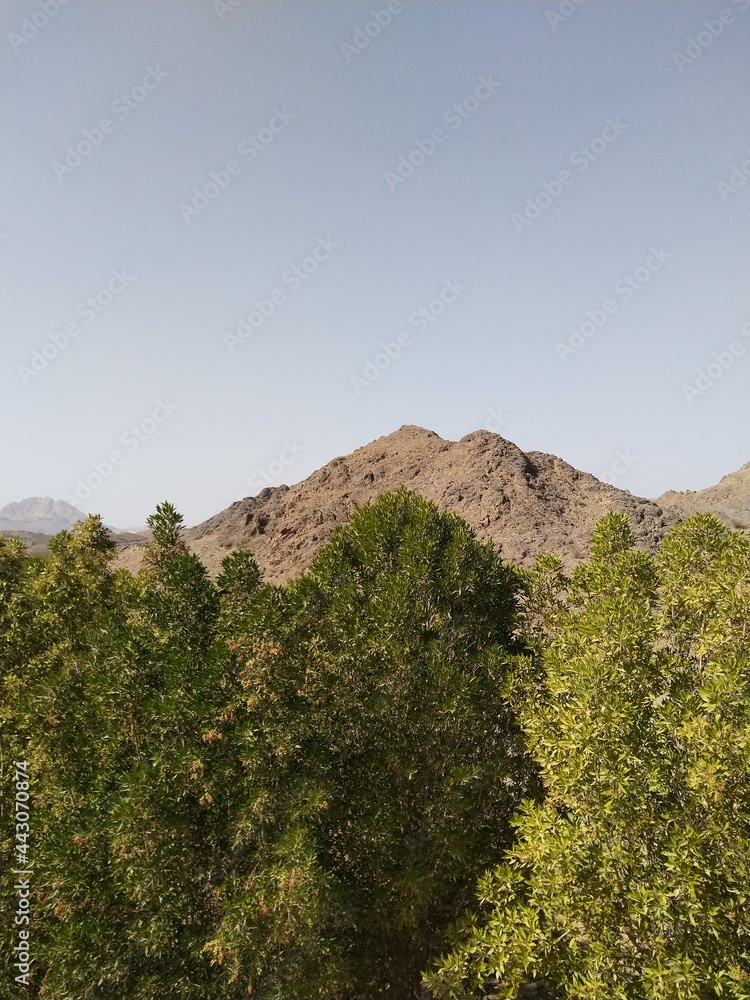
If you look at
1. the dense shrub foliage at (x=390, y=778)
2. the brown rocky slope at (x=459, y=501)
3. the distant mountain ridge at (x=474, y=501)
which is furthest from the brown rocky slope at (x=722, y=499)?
the dense shrub foliage at (x=390, y=778)

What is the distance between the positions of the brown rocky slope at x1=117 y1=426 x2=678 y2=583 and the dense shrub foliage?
1549 inches

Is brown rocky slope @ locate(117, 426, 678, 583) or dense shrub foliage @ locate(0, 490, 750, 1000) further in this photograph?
brown rocky slope @ locate(117, 426, 678, 583)

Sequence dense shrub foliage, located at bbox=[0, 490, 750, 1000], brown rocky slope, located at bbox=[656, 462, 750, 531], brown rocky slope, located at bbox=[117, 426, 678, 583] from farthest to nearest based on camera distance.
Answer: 1. brown rocky slope, located at bbox=[656, 462, 750, 531]
2. brown rocky slope, located at bbox=[117, 426, 678, 583]
3. dense shrub foliage, located at bbox=[0, 490, 750, 1000]

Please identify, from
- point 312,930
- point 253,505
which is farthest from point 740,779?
point 253,505

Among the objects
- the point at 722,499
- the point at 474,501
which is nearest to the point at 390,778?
the point at 474,501

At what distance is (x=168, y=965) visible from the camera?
1028cm

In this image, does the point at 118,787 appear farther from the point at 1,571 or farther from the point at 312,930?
the point at 1,571

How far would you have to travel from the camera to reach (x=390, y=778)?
12.6 m

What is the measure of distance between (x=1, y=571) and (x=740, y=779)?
16267 millimetres

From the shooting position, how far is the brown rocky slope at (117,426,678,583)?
185 feet

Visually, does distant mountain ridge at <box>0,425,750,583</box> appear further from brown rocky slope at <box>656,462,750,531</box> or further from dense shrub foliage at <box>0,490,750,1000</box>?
dense shrub foliage at <box>0,490,750,1000</box>

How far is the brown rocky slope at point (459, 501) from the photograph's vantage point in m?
56.3

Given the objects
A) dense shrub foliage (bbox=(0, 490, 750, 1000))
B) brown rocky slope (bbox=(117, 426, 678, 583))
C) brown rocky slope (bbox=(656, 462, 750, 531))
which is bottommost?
dense shrub foliage (bbox=(0, 490, 750, 1000))

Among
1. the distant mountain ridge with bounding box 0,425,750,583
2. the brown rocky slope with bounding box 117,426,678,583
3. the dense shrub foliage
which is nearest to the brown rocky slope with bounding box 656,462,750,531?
the distant mountain ridge with bounding box 0,425,750,583
